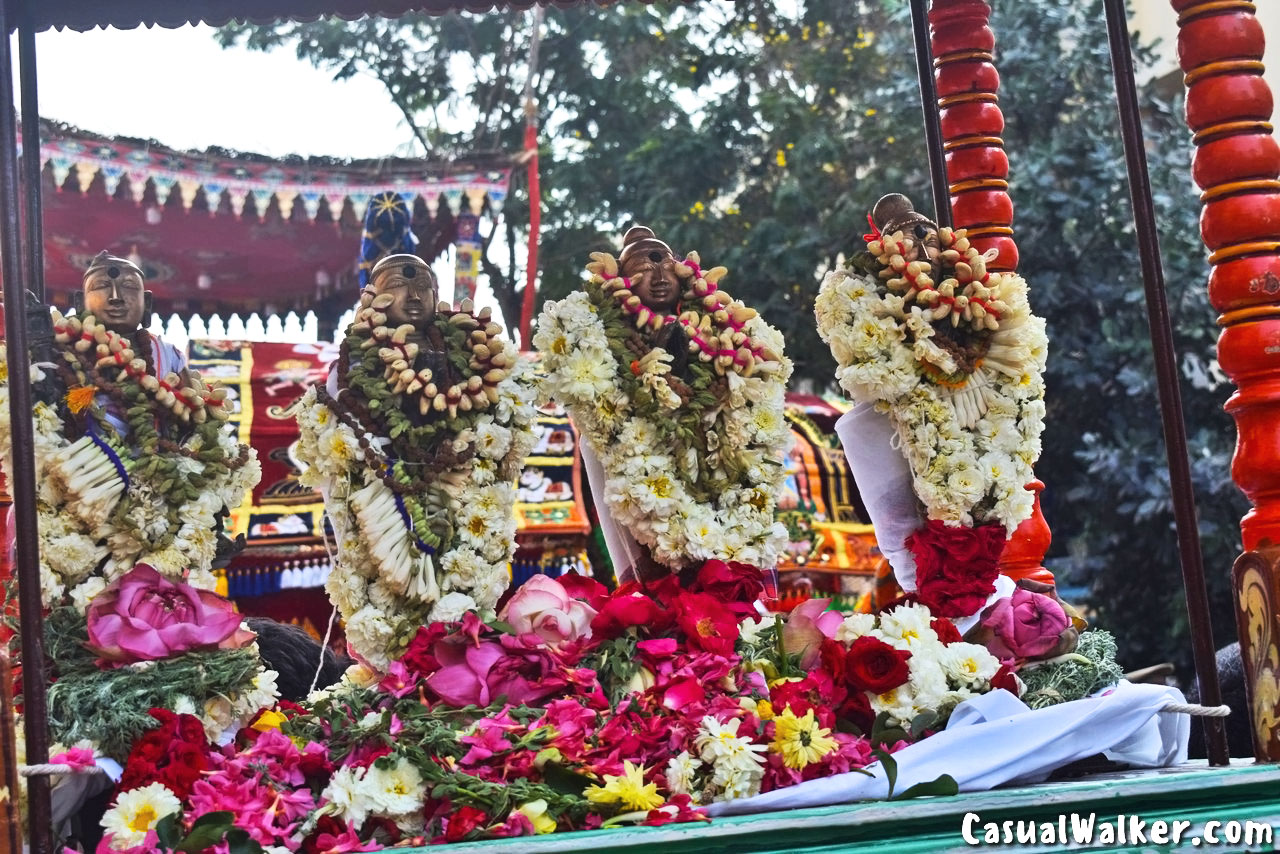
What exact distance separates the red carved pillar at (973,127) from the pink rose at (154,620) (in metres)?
3.10

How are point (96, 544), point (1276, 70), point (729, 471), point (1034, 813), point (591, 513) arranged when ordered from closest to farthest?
point (1034, 813)
point (96, 544)
point (729, 471)
point (591, 513)
point (1276, 70)

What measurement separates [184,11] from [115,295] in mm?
973

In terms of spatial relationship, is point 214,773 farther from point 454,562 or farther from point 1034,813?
point 1034,813

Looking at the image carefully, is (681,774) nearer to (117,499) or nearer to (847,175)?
(117,499)

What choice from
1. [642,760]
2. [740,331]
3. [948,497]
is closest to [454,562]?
[642,760]

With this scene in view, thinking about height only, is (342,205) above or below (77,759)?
above

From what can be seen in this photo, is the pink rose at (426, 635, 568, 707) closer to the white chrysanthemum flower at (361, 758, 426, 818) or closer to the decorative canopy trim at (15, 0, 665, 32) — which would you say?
the white chrysanthemum flower at (361, 758, 426, 818)

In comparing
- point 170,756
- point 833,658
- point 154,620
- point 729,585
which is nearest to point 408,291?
point 154,620

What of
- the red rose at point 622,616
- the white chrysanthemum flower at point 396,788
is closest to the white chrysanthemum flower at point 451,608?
the red rose at point 622,616

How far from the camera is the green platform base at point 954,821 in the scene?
2.77 m

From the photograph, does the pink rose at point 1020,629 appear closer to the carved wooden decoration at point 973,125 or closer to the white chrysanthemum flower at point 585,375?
the white chrysanthemum flower at point 585,375

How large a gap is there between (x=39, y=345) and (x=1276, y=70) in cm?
1004

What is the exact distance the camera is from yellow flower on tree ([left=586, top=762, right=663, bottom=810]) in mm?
3168

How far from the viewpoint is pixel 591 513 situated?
8703mm
